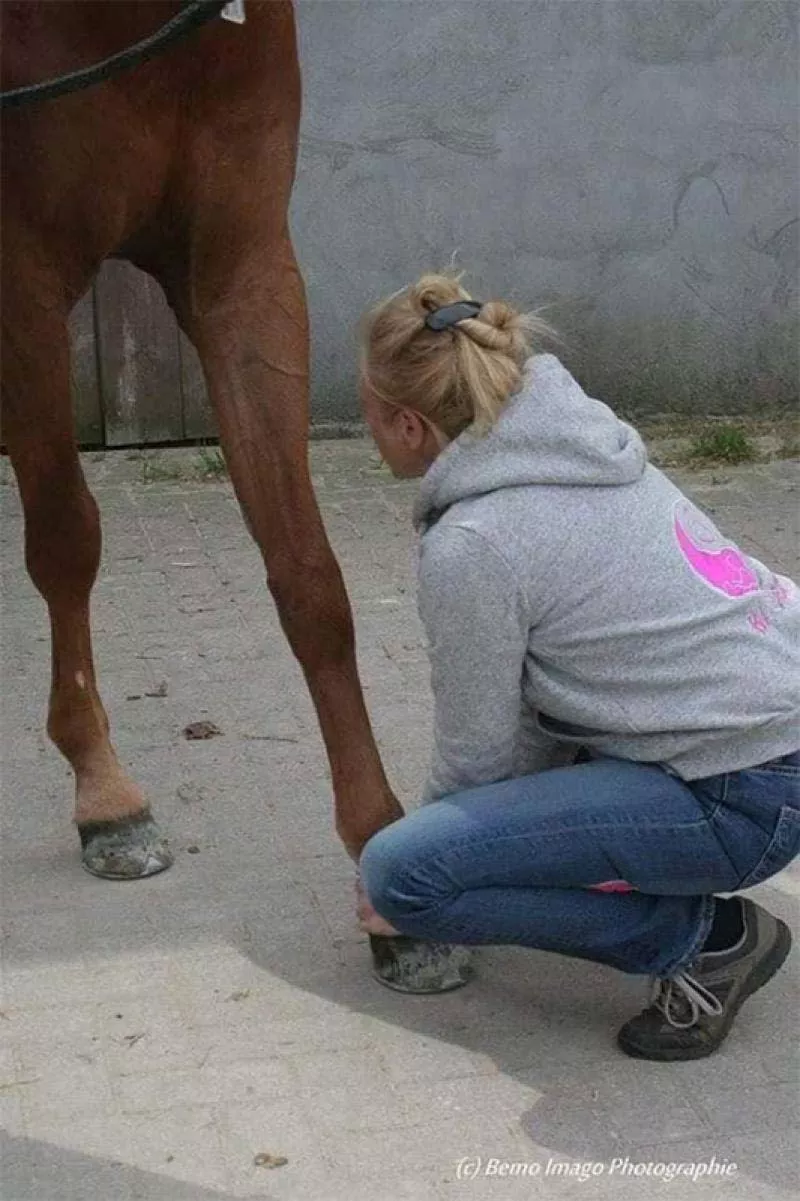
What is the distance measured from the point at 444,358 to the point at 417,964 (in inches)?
38.1

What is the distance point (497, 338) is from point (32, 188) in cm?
72

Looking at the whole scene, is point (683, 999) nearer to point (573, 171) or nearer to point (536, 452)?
point (536, 452)

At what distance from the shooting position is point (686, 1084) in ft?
8.62

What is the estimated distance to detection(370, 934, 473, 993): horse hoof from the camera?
9.45 ft

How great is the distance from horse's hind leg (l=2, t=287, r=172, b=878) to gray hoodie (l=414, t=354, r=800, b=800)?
0.78 metres

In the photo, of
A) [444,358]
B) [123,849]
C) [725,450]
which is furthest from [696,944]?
[725,450]

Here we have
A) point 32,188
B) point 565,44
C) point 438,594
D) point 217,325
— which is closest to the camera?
point 438,594

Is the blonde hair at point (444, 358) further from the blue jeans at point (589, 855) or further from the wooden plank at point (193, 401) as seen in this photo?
the wooden plank at point (193, 401)

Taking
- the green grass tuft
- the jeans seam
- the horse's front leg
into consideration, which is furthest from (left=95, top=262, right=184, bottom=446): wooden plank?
the jeans seam

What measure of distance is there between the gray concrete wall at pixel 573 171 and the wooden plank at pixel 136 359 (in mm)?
484

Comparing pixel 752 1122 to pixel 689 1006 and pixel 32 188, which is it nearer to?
pixel 689 1006

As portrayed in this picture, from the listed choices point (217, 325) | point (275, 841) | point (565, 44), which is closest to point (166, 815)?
point (275, 841)

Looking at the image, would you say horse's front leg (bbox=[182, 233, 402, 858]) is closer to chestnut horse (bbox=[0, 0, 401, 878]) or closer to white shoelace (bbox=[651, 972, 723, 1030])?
chestnut horse (bbox=[0, 0, 401, 878])

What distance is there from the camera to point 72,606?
3332mm
